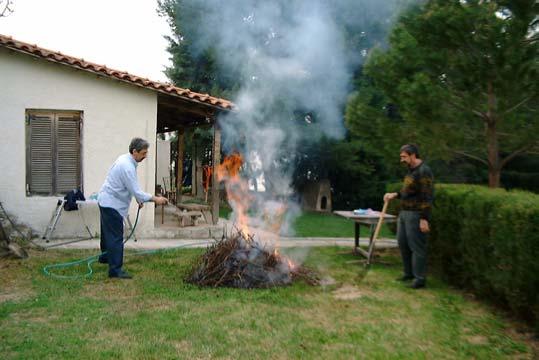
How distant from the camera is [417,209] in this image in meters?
6.60

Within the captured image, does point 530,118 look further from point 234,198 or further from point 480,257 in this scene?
point 234,198

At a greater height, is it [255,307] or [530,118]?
[530,118]

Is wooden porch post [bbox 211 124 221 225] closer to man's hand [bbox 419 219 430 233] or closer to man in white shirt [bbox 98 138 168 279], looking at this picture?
man in white shirt [bbox 98 138 168 279]

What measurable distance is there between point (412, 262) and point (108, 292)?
4.18 meters

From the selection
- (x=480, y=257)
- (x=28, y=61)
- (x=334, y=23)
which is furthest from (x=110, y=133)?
(x=480, y=257)

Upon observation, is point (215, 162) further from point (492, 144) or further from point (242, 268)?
point (492, 144)

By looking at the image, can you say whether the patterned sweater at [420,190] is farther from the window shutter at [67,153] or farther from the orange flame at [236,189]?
the window shutter at [67,153]

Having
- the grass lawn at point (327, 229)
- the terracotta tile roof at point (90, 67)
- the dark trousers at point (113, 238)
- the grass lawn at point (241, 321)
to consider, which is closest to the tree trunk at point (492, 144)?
the grass lawn at point (241, 321)

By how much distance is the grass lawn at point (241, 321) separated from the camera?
4.22 m

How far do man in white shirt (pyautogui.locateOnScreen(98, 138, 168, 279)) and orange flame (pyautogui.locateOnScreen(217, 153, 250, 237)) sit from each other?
1.94 m

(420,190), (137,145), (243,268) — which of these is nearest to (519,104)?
(420,190)

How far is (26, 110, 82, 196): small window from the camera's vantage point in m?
9.55

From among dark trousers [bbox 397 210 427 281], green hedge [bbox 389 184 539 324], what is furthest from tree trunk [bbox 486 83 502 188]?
dark trousers [bbox 397 210 427 281]

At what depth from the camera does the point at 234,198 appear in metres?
8.52
